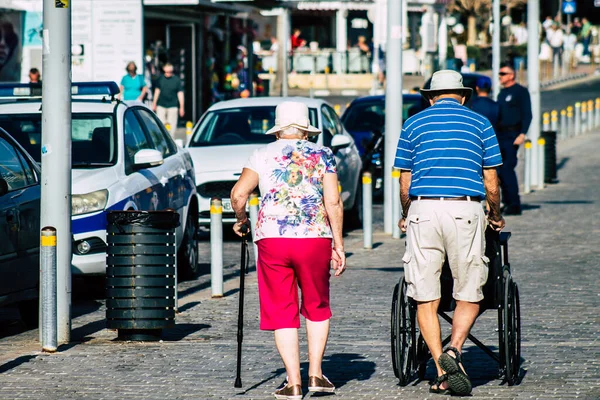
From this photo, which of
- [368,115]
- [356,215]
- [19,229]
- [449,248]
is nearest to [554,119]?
[368,115]

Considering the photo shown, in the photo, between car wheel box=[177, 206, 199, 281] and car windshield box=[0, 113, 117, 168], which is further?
car wheel box=[177, 206, 199, 281]

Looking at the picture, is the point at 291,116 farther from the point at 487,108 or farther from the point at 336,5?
the point at 336,5

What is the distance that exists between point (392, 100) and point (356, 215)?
200 centimetres

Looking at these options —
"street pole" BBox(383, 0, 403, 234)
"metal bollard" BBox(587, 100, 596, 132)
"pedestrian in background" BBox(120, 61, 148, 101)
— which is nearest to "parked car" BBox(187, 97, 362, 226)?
"street pole" BBox(383, 0, 403, 234)

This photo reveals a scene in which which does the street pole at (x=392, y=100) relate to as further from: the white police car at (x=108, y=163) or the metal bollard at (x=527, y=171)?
the metal bollard at (x=527, y=171)

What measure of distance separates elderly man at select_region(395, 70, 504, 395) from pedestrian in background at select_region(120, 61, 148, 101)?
21709 millimetres

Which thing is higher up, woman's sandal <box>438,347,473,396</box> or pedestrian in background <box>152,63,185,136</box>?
pedestrian in background <box>152,63,185,136</box>

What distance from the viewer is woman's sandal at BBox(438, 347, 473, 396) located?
302 inches

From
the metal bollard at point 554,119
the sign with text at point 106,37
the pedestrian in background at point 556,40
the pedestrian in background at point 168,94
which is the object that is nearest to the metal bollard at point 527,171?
the pedestrian in background at point 168,94

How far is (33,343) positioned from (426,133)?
360 cm

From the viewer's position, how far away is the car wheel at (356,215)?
1873 cm

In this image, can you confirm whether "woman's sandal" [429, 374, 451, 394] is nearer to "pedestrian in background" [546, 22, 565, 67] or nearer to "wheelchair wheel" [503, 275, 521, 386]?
"wheelchair wheel" [503, 275, 521, 386]

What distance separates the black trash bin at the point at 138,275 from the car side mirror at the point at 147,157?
2529mm

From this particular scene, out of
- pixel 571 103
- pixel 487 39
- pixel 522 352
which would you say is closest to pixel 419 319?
pixel 522 352
